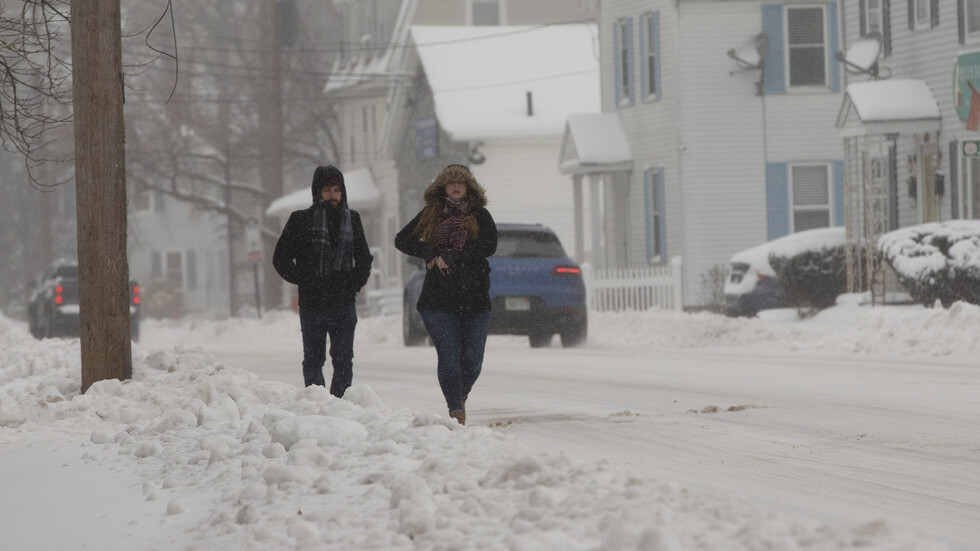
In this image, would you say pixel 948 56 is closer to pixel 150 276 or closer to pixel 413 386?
pixel 413 386

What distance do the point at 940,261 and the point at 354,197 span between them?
32094 millimetres

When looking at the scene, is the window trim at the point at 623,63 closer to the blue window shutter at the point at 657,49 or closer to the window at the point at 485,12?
the blue window shutter at the point at 657,49

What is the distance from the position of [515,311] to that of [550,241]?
3.81ft

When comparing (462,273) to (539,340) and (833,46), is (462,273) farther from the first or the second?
(833,46)

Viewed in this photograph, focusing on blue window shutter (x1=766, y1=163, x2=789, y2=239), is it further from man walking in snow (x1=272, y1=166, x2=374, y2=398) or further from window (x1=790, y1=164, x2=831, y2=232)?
man walking in snow (x1=272, y1=166, x2=374, y2=398)

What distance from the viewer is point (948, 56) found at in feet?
98.5

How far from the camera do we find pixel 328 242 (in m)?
11.5

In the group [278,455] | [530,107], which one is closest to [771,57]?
[530,107]

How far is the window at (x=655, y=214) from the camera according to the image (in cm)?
3800

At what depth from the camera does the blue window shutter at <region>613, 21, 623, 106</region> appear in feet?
131

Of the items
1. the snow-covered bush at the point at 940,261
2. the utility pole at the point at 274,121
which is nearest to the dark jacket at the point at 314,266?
the snow-covered bush at the point at 940,261

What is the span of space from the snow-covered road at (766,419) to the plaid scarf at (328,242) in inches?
69.8

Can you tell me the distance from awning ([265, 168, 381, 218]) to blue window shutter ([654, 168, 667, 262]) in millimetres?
17170

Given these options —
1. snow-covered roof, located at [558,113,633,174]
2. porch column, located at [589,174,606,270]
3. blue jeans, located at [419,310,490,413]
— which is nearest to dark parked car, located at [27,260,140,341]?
snow-covered roof, located at [558,113,633,174]
